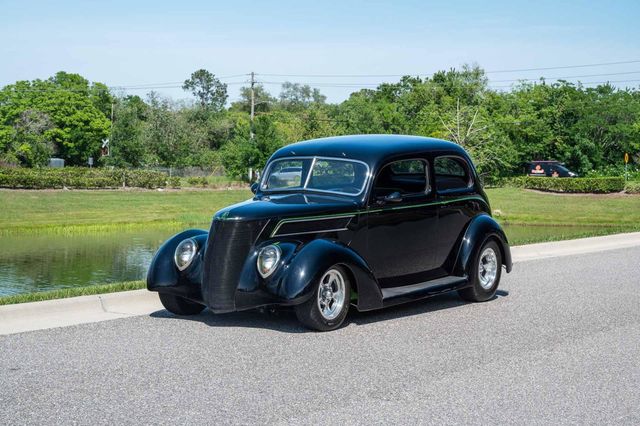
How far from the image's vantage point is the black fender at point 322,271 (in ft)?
26.7

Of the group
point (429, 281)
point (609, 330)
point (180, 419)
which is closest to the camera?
point (180, 419)

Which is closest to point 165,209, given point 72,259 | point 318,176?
point 72,259

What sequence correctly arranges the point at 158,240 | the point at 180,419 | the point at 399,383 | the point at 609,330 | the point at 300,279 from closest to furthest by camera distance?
the point at 180,419
the point at 399,383
the point at 300,279
the point at 609,330
the point at 158,240

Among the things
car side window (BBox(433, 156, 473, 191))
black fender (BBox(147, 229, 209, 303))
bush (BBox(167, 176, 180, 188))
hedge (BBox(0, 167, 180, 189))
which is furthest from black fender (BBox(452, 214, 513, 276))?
bush (BBox(167, 176, 180, 188))

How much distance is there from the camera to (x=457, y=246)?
34.3 ft

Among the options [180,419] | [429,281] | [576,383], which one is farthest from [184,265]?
[576,383]

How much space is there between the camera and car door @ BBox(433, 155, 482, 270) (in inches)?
405

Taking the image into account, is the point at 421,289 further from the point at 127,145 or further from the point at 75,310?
the point at 127,145

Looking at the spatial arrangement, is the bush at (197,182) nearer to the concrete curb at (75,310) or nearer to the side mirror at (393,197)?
the concrete curb at (75,310)

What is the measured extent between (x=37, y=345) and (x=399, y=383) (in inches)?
132

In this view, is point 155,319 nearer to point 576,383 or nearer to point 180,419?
point 180,419

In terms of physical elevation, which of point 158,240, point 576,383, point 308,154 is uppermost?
point 308,154

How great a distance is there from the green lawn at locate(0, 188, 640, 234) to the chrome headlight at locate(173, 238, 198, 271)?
25.8 metres

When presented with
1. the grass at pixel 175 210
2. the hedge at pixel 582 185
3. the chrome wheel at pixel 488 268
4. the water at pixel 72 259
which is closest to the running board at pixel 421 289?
the chrome wheel at pixel 488 268
